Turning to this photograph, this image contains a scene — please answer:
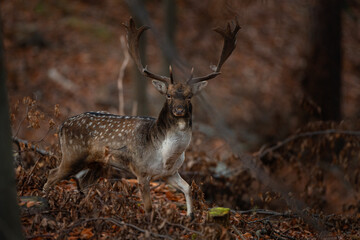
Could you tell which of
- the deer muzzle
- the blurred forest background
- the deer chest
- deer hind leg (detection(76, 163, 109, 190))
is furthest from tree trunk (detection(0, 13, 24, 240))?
deer hind leg (detection(76, 163, 109, 190))

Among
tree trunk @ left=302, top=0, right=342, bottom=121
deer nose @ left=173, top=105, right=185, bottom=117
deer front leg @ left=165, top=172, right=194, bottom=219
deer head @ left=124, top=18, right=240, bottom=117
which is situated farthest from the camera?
tree trunk @ left=302, top=0, right=342, bottom=121

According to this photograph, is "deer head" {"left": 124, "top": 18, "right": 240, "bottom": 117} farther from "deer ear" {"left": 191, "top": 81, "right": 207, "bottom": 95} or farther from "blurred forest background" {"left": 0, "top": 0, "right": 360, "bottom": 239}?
"blurred forest background" {"left": 0, "top": 0, "right": 360, "bottom": 239}

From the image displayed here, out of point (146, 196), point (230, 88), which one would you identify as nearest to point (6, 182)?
point (146, 196)

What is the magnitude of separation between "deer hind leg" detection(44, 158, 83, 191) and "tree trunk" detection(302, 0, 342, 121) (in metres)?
7.41

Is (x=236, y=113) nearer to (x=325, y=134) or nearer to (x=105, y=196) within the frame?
(x=325, y=134)

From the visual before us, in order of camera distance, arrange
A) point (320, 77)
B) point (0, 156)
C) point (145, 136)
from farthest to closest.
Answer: point (320, 77), point (145, 136), point (0, 156)

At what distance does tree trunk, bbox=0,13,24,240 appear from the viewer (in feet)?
13.7

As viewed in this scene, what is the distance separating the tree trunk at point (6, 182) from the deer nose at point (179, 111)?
6.20ft

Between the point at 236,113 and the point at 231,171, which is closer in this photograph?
the point at 231,171

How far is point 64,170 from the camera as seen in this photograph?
625 centimetres

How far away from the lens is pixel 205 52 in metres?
18.1

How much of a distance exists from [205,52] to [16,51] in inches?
275

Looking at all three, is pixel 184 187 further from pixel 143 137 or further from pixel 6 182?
pixel 6 182

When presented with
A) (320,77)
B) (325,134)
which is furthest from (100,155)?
(320,77)
